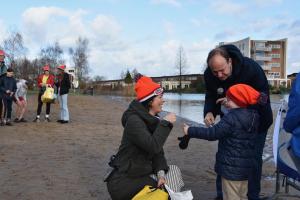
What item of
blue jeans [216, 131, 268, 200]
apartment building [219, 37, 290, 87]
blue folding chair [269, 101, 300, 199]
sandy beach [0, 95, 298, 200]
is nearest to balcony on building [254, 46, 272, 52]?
apartment building [219, 37, 290, 87]

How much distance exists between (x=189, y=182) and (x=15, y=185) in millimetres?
2536

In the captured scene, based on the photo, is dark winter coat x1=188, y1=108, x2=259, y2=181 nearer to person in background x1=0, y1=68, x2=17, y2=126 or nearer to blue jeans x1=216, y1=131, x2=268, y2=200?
blue jeans x1=216, y1=131, x2=268, y2=200

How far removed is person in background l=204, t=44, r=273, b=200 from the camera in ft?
15.7

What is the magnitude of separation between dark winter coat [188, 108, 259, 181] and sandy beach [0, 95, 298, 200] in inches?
63.0

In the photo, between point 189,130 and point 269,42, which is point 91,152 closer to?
point 189,130

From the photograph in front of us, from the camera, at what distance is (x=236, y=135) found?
4.59 metres

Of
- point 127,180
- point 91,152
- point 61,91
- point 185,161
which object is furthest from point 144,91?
point 61,91

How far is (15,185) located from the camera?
6.66m

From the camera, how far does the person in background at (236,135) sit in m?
4.55

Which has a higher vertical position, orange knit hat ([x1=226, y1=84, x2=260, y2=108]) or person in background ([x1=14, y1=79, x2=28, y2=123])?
orange knit hat ([x1=226, y1=84, x2=260, y2=108])

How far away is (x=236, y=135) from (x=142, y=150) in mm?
943

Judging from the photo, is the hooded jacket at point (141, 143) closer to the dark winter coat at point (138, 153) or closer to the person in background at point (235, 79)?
the dark winter coat at point (138, 153)

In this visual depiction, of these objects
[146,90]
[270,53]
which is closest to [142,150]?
[146,90]

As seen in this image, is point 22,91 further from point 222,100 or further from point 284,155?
point 284,155
